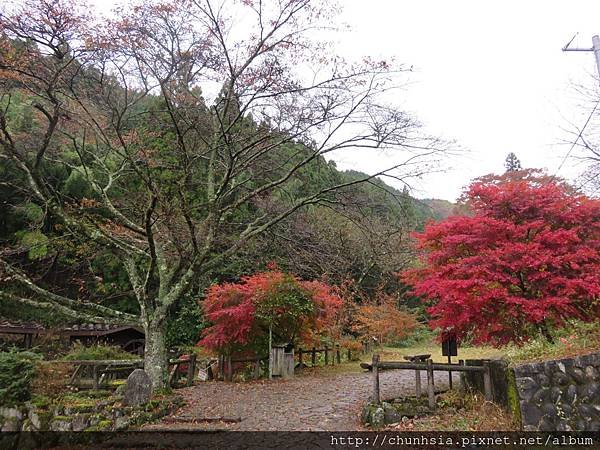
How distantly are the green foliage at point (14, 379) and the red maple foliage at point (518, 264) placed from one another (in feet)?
22.0

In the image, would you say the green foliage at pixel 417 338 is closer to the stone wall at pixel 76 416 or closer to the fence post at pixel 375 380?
the fence post at pixel 375 380

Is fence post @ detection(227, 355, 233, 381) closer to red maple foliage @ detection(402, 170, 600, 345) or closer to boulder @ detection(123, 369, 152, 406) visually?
boulder @ detection(123, 369, 152, 406)

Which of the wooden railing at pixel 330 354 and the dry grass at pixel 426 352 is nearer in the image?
the wooden railing at pixel 330 354

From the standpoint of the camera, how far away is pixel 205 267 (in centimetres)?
1011

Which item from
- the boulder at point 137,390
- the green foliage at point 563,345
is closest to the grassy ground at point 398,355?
the green foliage at point 563,345

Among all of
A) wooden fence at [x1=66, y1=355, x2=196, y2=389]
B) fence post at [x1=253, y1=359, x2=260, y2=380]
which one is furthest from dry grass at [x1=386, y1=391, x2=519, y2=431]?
fence post at [x1=253, y1=359, x2=260, y2=380]

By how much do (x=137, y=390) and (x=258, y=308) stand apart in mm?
5098

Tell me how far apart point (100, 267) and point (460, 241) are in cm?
1754

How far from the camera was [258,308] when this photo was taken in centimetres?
1240

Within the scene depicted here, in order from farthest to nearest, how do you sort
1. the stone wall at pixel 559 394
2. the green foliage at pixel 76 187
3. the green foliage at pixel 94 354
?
the green foliage at pixel 76 187 → the green foliage at pixel 94 354 → the stone wall at pixel 559 394

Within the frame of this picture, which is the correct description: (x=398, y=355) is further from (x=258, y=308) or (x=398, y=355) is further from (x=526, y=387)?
(x=526, y=387)

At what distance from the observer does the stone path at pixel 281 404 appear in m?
7.03

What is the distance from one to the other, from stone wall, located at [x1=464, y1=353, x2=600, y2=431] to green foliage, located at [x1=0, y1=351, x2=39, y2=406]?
23.8 ft

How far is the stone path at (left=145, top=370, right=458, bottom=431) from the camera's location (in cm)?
703
